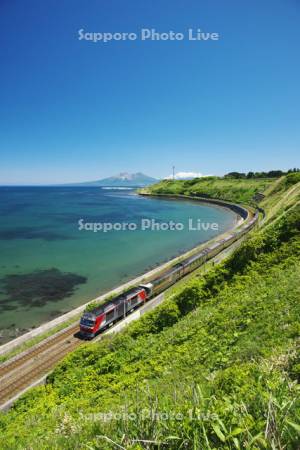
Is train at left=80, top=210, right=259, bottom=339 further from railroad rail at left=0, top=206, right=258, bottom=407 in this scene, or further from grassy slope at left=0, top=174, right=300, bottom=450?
grassy slope at left=0, top=174, right=300, bottom=450

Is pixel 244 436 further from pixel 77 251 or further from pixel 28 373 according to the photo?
pixel 77 251

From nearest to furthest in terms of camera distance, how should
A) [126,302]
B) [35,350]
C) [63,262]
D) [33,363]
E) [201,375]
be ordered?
[201,375]
[33,363]
[35,350]
[126,302]
[63,262]

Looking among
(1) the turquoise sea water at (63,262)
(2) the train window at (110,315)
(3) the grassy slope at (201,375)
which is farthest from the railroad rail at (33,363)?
(1) the turquoise sea water at (63,262)

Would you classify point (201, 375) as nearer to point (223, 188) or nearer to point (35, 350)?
point (35, 350)

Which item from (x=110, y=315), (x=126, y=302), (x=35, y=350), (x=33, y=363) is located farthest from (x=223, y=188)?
(x=33, y=363)

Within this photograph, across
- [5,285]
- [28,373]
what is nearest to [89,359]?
[28,373]

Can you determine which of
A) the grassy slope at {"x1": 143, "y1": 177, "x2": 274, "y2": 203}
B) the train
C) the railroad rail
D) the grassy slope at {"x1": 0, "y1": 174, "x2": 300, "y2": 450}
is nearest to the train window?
the train

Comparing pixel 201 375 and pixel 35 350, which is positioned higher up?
pixel 201 375

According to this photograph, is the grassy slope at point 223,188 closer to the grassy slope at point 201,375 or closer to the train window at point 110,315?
the train window at point 110,315
